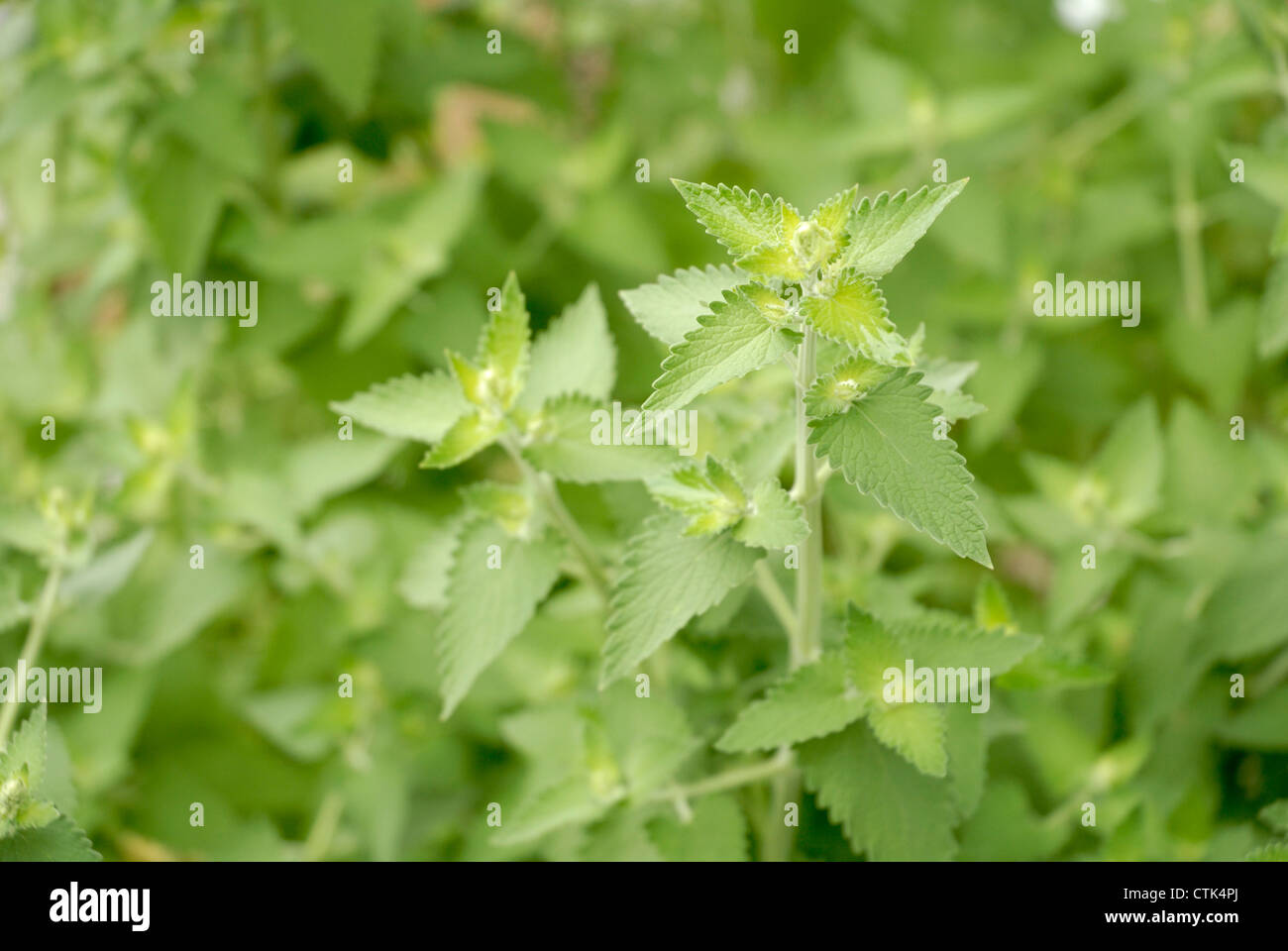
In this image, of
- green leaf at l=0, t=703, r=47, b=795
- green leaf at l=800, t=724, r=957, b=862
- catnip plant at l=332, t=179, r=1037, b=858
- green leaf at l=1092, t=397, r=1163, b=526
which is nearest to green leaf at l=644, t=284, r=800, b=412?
catnip plant at l=332, t=179, r=1037, b=858

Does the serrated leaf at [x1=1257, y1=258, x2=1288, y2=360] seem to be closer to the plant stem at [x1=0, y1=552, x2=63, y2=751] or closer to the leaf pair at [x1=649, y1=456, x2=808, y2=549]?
the leaf pair at [x1=649, y1=456, x2=808, y2=549]

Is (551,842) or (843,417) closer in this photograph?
(843,417)

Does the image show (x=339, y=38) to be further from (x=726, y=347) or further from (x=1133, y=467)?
(x=1133, y=467)

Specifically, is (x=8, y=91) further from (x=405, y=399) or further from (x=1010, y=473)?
(x=1010, y=473)

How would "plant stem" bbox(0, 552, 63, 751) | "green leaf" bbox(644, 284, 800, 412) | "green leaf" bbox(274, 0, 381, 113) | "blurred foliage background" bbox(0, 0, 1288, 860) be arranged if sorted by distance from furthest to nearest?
"green leaf" bbox(274, 0, 381, 113) < "blurred foliage background" bbox(0, 0, 1288, 860) < "plant stem" bbox(0, 552, 63, 751) < "green leaf" bbox(644, 284, 800, 412)

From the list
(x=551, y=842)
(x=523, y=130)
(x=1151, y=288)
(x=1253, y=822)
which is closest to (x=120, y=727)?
(x=551, y=842)

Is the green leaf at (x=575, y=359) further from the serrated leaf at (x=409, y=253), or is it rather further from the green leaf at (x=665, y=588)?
the serrated leaf at (x=409, y=253)
